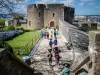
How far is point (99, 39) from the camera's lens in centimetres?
374

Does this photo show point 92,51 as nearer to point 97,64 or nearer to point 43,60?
point 97,64

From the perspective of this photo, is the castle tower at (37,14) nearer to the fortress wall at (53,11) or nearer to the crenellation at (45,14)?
the crenellation at (45,14)

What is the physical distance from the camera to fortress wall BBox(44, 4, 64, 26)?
139 ft

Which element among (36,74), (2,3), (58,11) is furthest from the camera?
(58,11)

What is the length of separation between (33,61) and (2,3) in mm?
5328

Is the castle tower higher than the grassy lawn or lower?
higher

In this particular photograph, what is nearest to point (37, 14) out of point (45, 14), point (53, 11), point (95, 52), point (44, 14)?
point (44, 14)

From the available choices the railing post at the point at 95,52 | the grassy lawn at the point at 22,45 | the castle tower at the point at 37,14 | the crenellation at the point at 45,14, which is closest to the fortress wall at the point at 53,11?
the crenellation at the point at 45,14

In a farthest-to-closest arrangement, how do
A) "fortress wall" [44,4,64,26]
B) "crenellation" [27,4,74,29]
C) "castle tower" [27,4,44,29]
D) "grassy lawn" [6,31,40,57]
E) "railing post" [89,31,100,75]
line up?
"castle tower" [27,4,44,29] → "crenellation" [27,4,74,29] → "fortress wall" [44,4,64,26] → "grassy lawn" [6,31,40,57] → "railing post" [89,31,100,75]

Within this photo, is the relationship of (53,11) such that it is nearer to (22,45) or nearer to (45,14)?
(45,14)

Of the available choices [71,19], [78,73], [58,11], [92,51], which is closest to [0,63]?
[92,51]

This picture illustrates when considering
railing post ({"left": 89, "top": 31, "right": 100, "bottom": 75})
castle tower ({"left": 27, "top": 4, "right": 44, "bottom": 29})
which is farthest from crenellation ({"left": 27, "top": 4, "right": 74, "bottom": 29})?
railing post ({"left": 89, "top": 31, "right": 100, "bottom": 75})

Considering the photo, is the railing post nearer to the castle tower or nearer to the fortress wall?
the fortress wall

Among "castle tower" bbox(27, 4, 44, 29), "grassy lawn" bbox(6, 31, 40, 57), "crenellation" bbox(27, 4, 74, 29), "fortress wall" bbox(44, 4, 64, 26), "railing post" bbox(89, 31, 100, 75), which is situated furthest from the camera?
"castle tower" bbox(27, 4, 44, 29)
